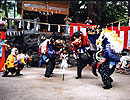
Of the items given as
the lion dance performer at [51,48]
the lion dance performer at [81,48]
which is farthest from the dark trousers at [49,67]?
the lion dance performer at [81,48]

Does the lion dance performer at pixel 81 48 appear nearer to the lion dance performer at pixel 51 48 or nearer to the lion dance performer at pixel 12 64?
the lion dance performer at pixel 51 48

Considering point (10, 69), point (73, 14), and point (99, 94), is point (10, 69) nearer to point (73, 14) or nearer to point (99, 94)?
point (99, 94)

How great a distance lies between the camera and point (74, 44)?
7.26m

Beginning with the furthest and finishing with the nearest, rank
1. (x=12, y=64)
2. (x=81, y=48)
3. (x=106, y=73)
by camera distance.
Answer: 1. (x=12, y=64)
2. (x=81, y=48)
3. (x=106, y=73)

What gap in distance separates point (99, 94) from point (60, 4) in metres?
14.0

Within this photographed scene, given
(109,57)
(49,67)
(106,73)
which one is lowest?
(49,67)

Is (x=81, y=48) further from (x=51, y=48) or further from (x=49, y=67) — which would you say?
(x=49, y=67)

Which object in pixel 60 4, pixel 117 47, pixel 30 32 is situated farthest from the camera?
pixel 60 4

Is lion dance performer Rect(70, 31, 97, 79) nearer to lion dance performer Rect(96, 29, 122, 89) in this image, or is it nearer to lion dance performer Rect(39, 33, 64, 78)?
lion dance performer Rect(39, 33, 64, 78)

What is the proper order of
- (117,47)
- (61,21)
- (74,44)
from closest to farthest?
(117,47), (74,44), (61,21)

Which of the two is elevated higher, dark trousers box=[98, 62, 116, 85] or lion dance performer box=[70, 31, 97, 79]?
lion dance performer box=[70, 31, 97, 79]

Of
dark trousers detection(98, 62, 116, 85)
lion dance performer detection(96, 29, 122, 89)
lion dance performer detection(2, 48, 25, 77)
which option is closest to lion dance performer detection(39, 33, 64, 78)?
lion dance performer detection(2, 48, 25, 77)

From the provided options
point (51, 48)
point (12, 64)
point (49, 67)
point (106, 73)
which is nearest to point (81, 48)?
point (51, 48)

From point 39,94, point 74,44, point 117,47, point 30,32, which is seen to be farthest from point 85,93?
point 30,32
